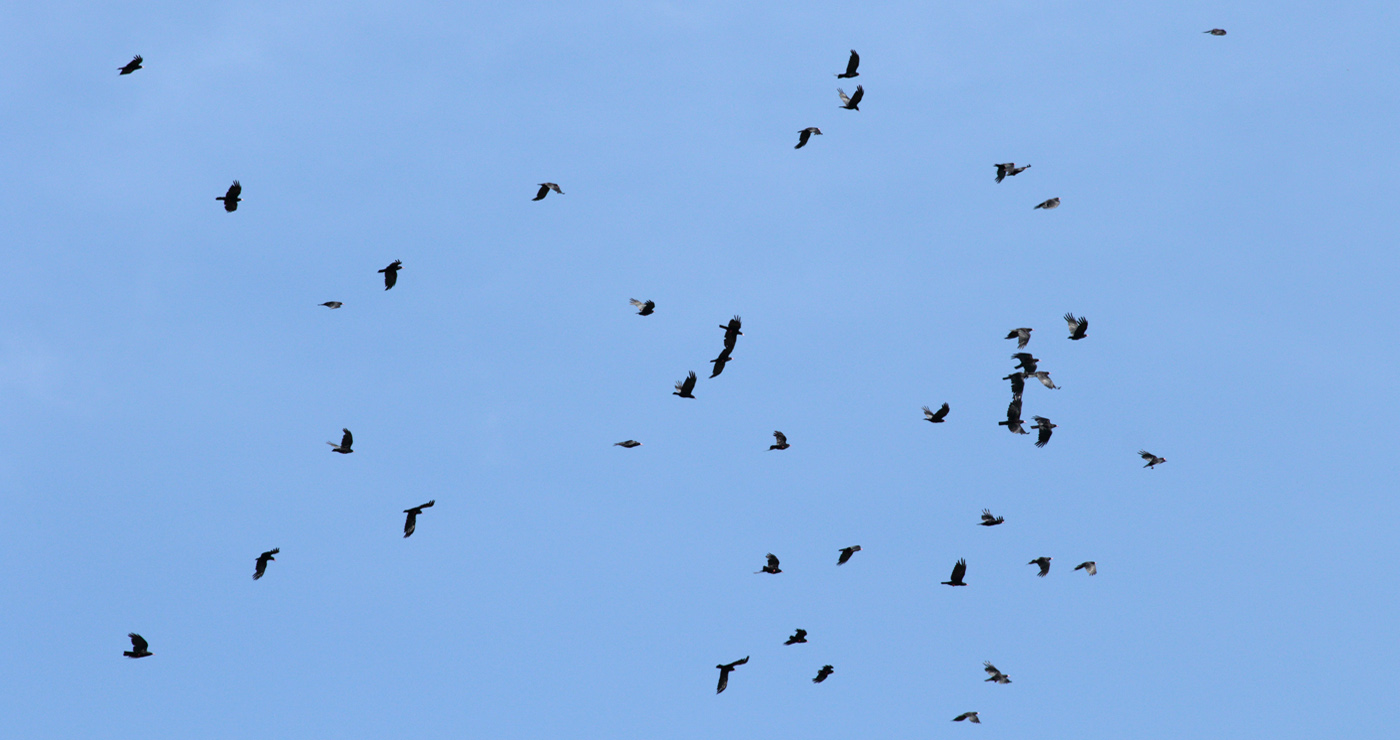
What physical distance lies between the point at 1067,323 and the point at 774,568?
48.4ft

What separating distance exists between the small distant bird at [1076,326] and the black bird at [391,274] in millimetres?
25866

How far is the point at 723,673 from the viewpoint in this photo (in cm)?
6400

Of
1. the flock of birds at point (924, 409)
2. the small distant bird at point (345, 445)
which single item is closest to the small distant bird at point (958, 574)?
the flock of birds at point (924, 409)

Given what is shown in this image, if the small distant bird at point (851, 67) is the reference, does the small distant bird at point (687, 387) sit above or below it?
below

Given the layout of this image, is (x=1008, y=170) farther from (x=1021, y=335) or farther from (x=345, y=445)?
(x=345, y=445)

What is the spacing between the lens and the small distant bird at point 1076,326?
62.8m

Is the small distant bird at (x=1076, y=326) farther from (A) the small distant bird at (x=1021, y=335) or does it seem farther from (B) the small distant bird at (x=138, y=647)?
(B) the small distant bird at (x=138, y=647)

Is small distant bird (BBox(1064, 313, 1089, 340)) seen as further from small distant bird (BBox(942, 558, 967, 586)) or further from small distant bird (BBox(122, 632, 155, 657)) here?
small distant bird (BBox(122, 632, 155, 657))

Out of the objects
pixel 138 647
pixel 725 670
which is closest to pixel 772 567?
pixel 725 670

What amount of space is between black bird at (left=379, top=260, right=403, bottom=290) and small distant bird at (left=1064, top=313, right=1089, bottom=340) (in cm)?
2587

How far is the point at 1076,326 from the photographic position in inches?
2479

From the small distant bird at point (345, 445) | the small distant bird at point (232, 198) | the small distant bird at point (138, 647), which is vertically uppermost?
the small distant bird at point (232, 198)

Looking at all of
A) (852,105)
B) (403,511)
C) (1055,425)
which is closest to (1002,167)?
(852,105)

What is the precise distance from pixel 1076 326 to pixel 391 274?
2652 centimetres
